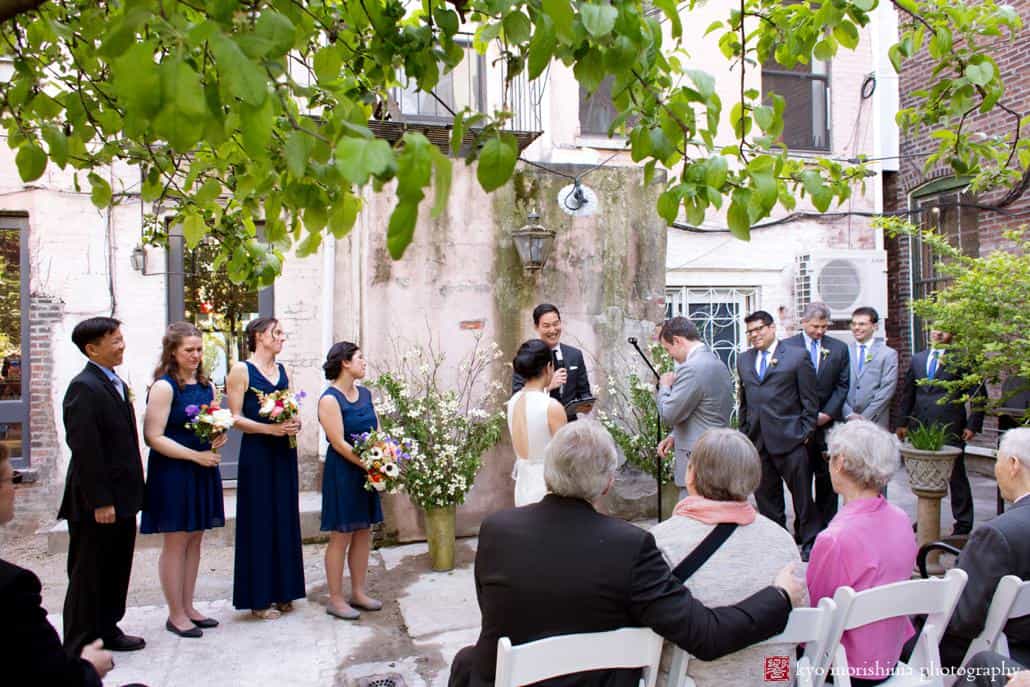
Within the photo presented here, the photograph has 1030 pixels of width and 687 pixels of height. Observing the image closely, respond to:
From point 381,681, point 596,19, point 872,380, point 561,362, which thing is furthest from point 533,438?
point 872,380

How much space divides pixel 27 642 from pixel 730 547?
6.60 ft

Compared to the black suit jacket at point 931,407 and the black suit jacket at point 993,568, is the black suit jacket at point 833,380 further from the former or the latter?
the black suit jacket at point 993,568

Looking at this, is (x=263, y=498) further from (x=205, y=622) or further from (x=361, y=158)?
(x=361, y=158)

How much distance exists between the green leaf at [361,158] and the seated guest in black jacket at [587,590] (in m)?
1.34

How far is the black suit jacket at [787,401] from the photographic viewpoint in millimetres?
6258

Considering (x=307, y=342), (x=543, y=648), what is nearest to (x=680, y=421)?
(x=543, y=648)

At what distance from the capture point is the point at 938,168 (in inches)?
423

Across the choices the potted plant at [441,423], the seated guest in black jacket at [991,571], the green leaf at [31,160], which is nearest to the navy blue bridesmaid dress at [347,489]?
the potted plant at [441,423]

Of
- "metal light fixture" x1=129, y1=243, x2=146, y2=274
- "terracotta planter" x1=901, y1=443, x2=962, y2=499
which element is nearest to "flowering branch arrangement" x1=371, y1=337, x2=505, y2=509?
"metal light fixture" x1=129, y1=243, x2=146, y2=274

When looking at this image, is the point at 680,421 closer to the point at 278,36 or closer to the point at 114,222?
the point at 278,36

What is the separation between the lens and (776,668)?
2.62 metres

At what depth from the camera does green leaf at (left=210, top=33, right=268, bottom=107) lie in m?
1.76

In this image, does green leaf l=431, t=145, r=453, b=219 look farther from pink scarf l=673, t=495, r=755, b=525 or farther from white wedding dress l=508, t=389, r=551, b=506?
white wedding dress l=508, t=389, r=551, b=506

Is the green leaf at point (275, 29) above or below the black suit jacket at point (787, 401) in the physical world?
above
